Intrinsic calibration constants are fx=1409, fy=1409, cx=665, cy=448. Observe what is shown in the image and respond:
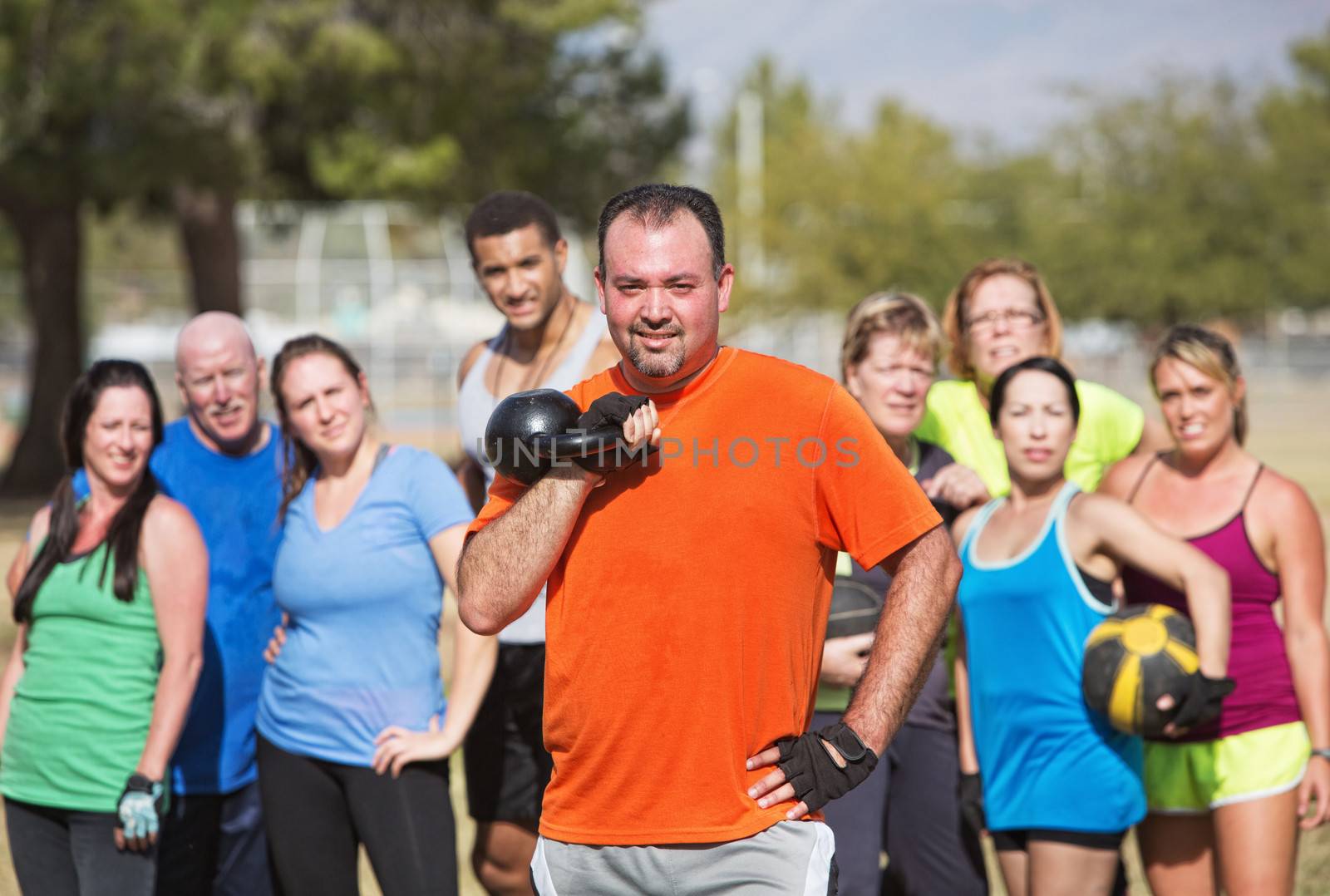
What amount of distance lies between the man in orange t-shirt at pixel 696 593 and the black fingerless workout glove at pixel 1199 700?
152 centimetres

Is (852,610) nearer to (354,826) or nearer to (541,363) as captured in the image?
(541,363)

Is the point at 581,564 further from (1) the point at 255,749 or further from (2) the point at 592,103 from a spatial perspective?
(2) the point at 592,103

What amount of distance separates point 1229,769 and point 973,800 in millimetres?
792

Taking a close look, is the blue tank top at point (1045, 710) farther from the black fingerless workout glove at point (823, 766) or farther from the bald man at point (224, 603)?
the bald man at point (224, 603)

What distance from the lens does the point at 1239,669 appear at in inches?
176

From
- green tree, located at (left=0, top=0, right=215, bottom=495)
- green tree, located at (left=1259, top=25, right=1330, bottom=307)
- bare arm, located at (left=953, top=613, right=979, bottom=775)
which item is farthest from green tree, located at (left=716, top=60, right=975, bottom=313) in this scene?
bare arm, located at (left=953, top=613, right=979, bottom=775)

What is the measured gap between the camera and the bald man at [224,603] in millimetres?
4535

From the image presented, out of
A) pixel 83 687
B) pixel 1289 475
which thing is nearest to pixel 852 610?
pixel 83 687

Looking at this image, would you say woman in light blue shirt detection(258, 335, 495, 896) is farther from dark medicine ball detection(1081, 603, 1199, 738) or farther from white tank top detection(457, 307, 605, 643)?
dark medicine ball detection(1081, 603, 1199, 738)

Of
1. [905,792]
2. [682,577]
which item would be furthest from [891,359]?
[682,577]

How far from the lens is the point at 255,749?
4559mm

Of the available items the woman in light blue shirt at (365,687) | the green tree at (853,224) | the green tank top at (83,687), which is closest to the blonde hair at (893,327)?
the woman in light blue shirt at (365,687)

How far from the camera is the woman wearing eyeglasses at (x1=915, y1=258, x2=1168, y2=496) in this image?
16.8 feet

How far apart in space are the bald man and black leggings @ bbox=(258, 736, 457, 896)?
36cm
